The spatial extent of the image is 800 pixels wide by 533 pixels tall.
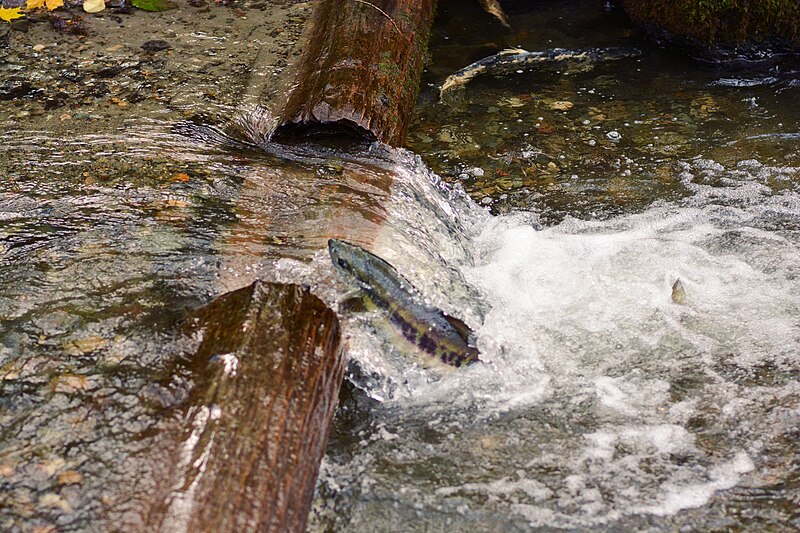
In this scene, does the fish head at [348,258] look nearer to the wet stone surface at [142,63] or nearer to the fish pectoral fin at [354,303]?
the fish pectoral fin at [354,303]

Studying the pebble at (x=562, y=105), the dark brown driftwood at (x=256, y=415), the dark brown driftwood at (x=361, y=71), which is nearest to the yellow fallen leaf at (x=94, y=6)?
the dark brown driftwood at (x=361, y=71)

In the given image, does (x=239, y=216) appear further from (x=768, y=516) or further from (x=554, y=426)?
(x=768, y=516)

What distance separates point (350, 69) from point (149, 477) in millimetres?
3566

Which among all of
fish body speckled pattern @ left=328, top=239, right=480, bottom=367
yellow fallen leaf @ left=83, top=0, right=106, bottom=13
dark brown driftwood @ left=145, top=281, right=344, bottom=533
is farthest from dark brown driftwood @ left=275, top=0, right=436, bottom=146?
yellow fallen leaf @ left=83, top=0, right=106, bottom=13

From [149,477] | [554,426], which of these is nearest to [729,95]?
[554,426]

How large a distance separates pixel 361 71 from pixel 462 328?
250 cm

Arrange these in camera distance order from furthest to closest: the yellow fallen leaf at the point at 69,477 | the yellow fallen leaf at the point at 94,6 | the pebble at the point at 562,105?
the yellow fallen leaf at the point at 94,6 → the pebble at the point at 562,105 → the yellow fallen leaf at the point at 69,477

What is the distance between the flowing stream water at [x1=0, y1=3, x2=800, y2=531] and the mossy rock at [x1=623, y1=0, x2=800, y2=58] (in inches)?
27.4

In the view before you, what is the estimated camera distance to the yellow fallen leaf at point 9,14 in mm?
7117

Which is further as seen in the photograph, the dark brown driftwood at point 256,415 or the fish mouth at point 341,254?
the fish mouth at point 341,254

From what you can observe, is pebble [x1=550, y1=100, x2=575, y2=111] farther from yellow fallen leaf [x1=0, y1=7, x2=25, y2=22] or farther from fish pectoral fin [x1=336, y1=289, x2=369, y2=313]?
yellow fallen leaf [x1=0, y1=7, x2=25, y2=22]

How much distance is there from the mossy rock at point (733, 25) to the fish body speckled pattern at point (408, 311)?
4887 millimetres

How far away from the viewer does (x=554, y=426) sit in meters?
3.49

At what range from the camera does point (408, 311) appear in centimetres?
364
